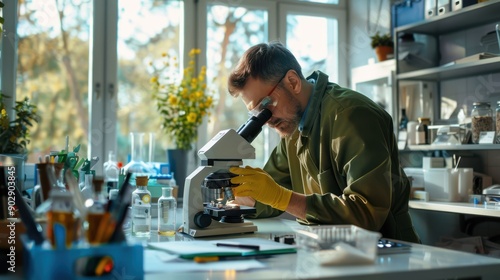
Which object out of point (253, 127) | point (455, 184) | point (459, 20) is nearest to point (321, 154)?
point (253, 127)

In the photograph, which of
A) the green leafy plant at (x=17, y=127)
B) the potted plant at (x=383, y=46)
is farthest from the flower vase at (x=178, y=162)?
the potted plant at (x=383, y=46)

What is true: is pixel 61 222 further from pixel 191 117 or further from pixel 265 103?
pixel 191 117

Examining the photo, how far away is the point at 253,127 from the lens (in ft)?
5.95

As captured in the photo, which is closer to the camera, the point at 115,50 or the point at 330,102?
the point at 330,102

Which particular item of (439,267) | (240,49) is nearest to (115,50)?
(240,49)

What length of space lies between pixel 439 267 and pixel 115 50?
3011 millimetres

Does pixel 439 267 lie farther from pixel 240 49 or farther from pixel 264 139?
pixel 240 49

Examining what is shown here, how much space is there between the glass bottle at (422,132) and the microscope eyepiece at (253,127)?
1.87m

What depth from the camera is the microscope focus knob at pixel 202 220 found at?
1679mm

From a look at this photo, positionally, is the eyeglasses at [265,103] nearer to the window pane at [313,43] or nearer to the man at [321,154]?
the man at [321,154]

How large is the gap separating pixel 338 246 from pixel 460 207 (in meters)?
1.86

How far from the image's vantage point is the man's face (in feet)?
6.63

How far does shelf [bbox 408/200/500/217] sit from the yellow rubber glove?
1.36 metres

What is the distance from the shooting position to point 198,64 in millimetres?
3918
